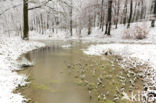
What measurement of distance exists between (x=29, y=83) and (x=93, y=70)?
3419mm

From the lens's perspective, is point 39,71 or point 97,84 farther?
point 39,71

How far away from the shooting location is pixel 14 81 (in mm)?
5062

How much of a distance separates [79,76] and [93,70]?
1160 mm

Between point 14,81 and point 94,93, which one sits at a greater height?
point 14,81

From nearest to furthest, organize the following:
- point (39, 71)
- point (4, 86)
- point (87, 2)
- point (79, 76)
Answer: point (4, 86)
point (79, 76)
point (39, 71)
point (87, 2)

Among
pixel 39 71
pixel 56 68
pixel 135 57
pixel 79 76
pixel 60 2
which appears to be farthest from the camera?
pixel 60 2

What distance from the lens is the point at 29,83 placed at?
Result: 5.18 metres

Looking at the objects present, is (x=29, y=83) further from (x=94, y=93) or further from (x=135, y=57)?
(x=135, y=57)

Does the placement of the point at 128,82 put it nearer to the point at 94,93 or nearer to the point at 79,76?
the point at 94,93

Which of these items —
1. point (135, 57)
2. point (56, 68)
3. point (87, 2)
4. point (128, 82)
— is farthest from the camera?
point (87, 2)

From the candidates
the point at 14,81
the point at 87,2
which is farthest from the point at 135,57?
the point at 87,2

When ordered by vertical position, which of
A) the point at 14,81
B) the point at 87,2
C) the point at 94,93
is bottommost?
the point at 94,93

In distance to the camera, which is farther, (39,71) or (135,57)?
(135,57)

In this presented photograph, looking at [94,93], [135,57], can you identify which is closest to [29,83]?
[94,93]
